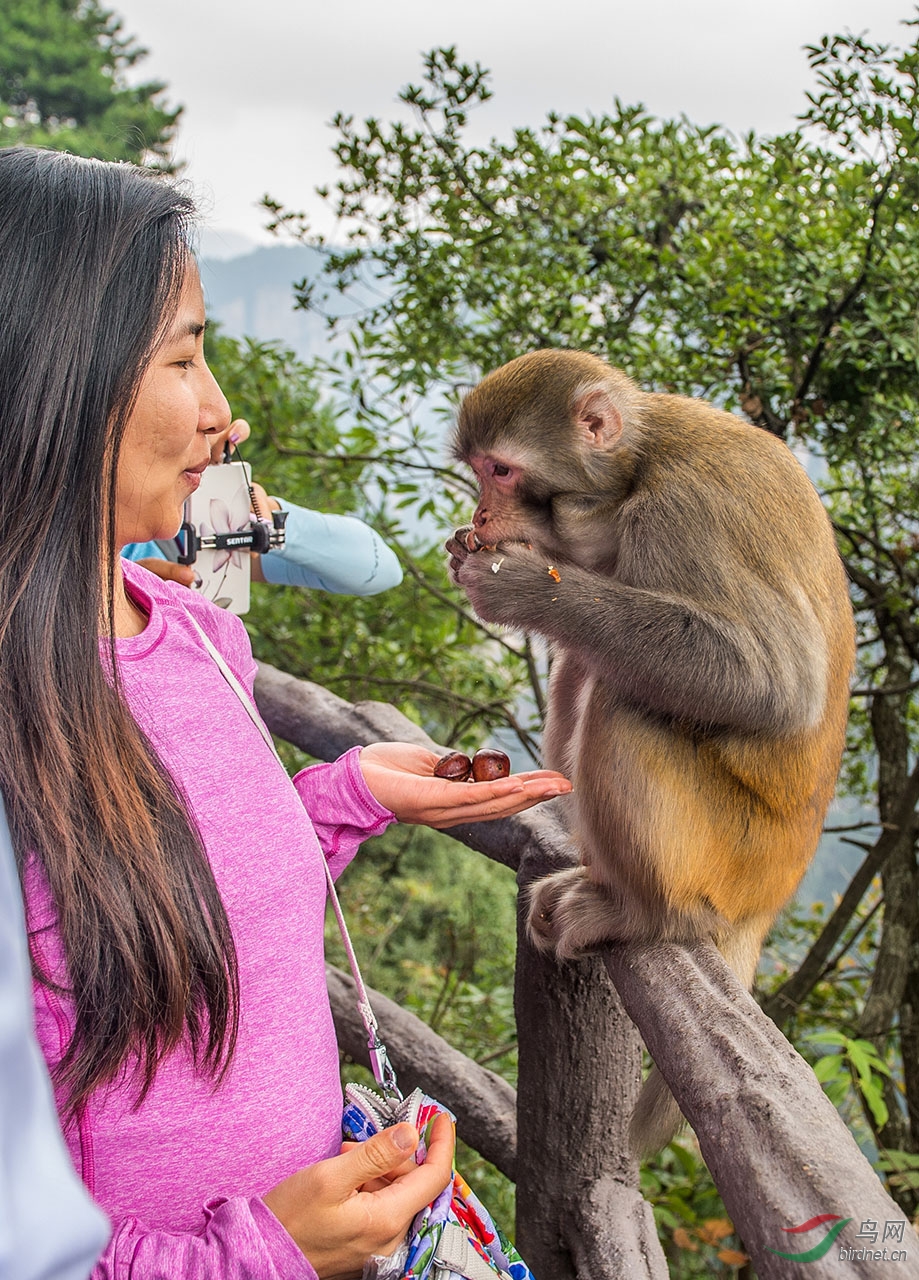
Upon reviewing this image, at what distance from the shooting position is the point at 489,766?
1698 millimetres

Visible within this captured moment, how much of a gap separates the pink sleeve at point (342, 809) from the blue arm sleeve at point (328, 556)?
3.95 feet

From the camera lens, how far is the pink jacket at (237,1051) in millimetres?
975

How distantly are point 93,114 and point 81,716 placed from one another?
617 inches

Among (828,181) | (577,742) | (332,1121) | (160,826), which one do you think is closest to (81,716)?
(160,826)

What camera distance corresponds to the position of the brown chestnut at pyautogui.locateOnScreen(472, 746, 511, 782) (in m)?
1.69

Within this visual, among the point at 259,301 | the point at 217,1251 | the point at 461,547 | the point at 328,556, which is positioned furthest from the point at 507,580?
the point at 259,301

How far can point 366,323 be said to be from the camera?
3.82 m

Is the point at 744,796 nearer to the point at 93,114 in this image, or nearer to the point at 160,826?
the point at 160,826

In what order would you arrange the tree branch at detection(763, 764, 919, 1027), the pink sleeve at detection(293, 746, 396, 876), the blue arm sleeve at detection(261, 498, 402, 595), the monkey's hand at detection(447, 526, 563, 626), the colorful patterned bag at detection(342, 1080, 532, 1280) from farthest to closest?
the tree branch at detection(763, 764, 919, 1027), the blue arm sleeve at detection(261, 498, 402, 595), the monkey's hand at detection(447, 526, 563, 626), the pink sleeve at detection(293, 746, 396, 876), the colorful patterned bag at detection(342, 1080, 532, 1280)

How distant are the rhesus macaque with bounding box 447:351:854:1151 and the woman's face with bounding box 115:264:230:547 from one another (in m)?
0.92

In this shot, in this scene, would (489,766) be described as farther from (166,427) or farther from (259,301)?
(259,301)

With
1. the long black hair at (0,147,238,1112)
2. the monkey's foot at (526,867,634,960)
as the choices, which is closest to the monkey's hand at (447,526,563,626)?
the monkey's foot at (526,867,634,960)

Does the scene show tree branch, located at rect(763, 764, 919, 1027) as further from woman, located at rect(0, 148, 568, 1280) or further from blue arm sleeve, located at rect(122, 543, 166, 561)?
woman, located at rect(0, 148, 568, 1280)

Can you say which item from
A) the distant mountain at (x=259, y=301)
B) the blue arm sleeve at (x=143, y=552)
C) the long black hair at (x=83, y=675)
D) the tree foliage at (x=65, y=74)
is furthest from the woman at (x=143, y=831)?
the tree foliage at (x=65, y=74)
